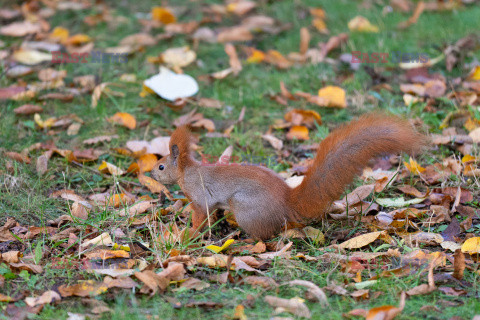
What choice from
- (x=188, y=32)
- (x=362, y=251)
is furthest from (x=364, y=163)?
(x=188, y=32)

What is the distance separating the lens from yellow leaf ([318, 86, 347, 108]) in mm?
4102

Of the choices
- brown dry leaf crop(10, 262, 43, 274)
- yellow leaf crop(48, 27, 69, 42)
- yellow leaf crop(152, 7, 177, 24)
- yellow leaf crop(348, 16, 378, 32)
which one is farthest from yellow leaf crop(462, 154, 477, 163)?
yellow leaf crop(48, 27, 69, 42)

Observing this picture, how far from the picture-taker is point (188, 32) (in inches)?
207

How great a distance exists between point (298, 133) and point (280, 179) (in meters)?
1.08

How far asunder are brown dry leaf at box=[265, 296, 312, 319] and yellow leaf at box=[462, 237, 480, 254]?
82cm

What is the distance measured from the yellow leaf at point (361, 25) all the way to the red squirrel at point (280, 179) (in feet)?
8.97

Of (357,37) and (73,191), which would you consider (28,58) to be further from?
(357,37)

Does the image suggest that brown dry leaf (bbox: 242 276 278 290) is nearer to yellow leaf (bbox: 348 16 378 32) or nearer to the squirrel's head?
the squirrel's head

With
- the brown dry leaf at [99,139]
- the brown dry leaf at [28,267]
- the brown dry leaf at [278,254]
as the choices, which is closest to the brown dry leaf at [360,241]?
the brown dry leaf at [278,254]

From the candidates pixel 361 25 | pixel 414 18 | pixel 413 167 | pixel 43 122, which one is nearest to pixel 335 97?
pixel 413 167

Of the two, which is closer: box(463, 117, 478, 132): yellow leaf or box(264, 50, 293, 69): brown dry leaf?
box(463, 117, 478, 132): yellow leaf

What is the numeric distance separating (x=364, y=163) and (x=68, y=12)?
410cm

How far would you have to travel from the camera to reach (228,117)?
416 cm

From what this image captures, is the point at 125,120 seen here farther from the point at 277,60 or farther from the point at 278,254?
the point at 278,254
